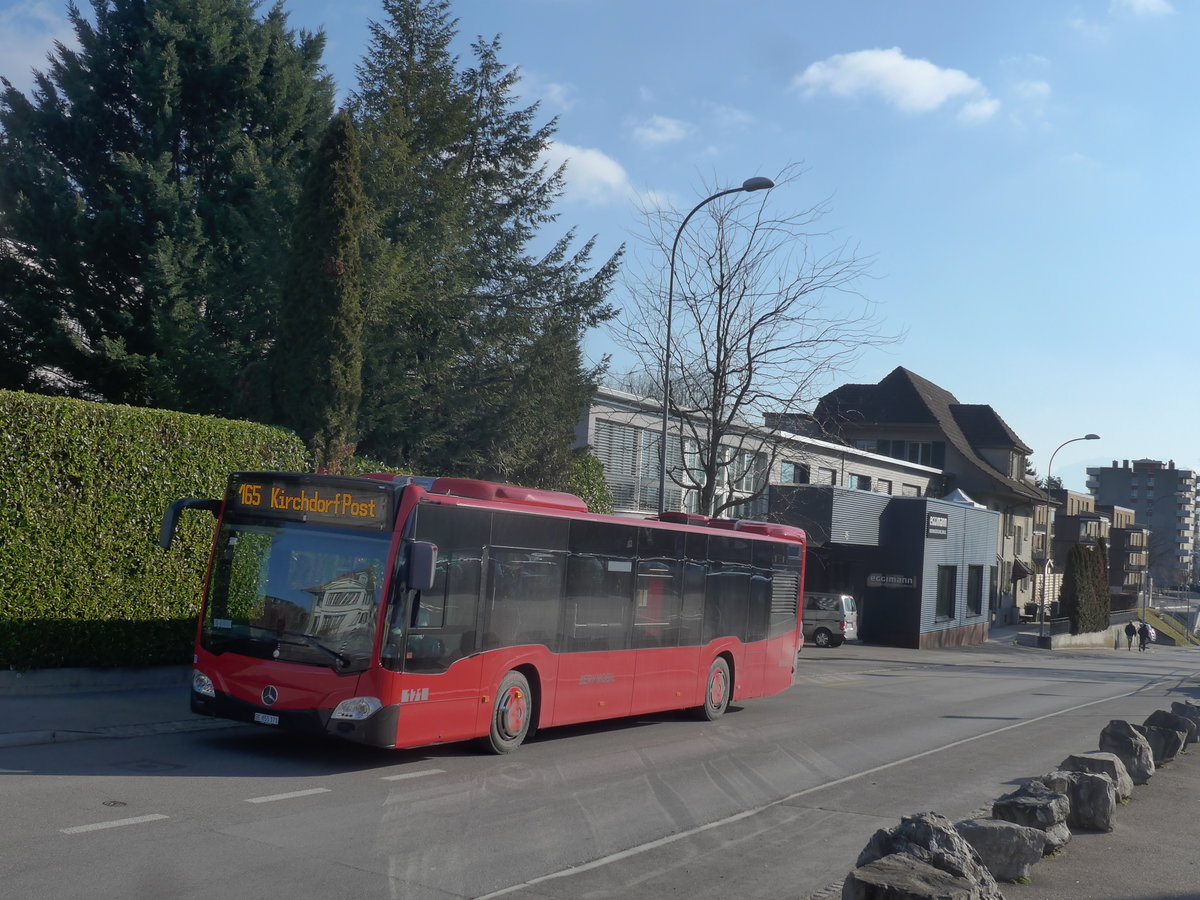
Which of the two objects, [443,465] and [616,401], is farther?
[616,401]

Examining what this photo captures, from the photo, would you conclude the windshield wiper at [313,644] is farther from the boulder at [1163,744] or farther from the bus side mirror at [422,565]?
the boulder at [1163,744]

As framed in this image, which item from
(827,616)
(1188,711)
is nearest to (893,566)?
(827,616)

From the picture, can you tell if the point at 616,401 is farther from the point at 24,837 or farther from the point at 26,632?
the point at 24,837

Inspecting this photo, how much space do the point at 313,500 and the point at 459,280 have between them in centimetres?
1266

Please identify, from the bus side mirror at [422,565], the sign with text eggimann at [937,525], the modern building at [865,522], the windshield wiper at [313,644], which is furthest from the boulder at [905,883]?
the sign with text eggimann at [937,525]

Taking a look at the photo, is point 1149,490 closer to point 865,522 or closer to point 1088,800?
point 865,522

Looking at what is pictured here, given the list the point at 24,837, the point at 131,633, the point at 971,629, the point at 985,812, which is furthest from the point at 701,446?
the point at 971,629

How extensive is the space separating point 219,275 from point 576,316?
7.84m

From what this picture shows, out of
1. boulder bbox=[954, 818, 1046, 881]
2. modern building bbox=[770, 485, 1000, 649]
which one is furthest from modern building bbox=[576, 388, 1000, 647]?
boulder bbox=[954, 818, 1046, 881]

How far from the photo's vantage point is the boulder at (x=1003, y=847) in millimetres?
7453

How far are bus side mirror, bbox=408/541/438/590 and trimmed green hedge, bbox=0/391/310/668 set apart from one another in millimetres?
5813

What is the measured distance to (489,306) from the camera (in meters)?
25.4

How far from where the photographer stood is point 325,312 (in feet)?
59.9

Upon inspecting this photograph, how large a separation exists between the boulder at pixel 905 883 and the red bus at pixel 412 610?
5.37m
